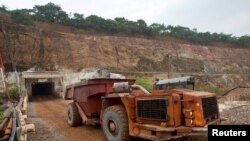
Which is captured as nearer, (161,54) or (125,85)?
(125,85)

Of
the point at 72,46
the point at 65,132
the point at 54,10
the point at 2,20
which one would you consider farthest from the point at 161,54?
the point at 65,132

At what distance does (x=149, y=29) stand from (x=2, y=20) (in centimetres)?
2459

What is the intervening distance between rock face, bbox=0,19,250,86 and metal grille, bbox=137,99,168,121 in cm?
2639

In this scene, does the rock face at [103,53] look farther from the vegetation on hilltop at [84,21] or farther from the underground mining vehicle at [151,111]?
the underground mining vehicle at [151,111]

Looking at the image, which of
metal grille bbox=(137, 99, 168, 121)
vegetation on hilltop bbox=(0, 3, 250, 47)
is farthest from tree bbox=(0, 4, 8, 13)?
metal grille bbox=(137, 99, 168, 121)

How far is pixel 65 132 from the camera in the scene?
10.2m

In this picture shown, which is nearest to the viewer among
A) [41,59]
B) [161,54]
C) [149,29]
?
[41,59]

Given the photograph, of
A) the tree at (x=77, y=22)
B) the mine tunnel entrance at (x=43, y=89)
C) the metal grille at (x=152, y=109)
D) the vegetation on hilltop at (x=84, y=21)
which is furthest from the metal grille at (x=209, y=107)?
the tree at (x=77, y=22)

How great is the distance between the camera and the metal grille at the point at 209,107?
21.9 ft

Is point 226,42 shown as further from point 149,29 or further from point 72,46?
point 72,46

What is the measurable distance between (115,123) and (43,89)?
2851 centimetres

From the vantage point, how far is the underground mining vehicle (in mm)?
6578

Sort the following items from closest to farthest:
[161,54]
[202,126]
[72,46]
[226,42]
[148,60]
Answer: [202,126]
[72,46]
[148,60]
[161,54]
[226,42]

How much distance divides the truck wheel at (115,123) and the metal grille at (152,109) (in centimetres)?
48
